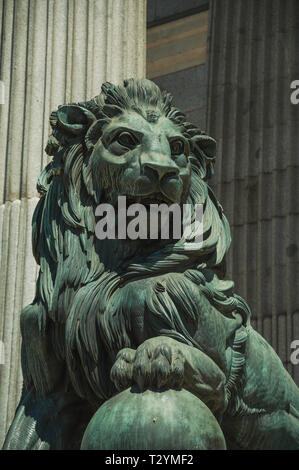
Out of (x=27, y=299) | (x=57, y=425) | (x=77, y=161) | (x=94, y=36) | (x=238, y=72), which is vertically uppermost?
(x=238, y=72)

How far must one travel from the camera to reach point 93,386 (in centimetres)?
516

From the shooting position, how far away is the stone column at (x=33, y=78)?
7230mm

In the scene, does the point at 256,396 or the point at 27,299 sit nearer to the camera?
the point at 256,396

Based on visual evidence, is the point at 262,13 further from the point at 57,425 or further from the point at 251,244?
the point at 57,425

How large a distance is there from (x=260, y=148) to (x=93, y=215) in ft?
29.5

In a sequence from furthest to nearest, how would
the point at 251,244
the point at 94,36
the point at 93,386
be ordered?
the point at 251,244
the point at 94,36
the point at 93,386

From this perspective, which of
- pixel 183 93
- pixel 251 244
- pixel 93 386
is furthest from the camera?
pixel 183 93

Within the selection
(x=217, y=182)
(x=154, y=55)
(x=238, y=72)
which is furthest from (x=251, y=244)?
(x=154, y=55)

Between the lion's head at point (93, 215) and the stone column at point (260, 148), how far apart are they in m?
7.70

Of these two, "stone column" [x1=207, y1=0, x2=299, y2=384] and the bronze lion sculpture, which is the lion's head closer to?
the bronze lion sculpture

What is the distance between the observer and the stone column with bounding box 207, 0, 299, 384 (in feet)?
44.5

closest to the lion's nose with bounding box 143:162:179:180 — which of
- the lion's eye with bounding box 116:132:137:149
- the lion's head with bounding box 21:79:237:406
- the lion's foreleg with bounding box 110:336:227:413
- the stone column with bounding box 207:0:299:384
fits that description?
the lion's head with bounding box 21:79:237:406

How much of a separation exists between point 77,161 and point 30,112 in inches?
86.4

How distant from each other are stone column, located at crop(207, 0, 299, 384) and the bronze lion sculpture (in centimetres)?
768
